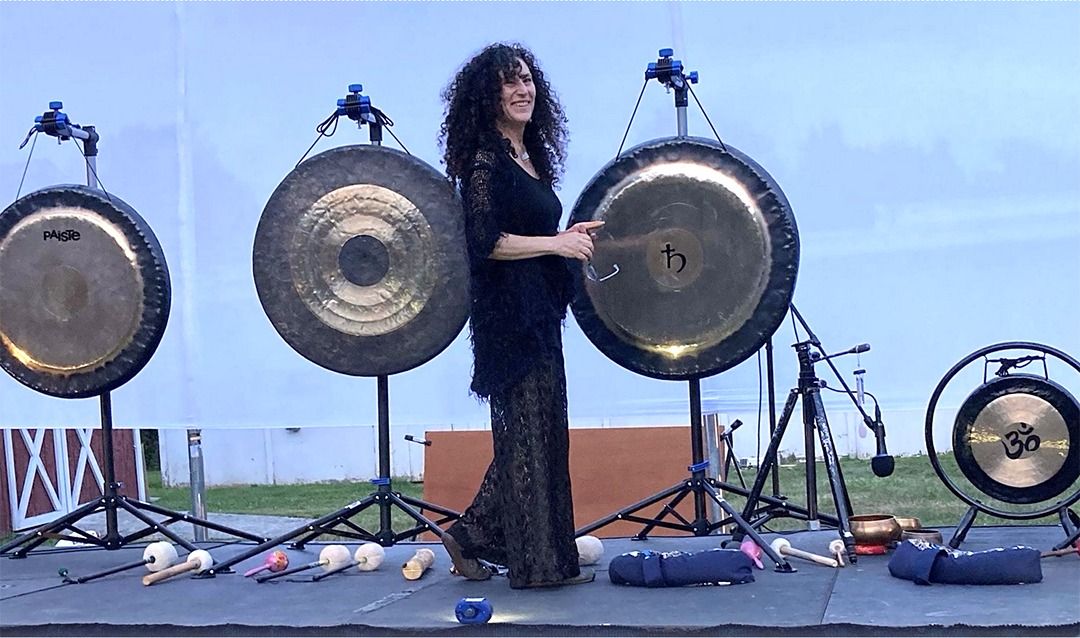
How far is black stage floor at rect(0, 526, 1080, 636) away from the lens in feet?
9.62

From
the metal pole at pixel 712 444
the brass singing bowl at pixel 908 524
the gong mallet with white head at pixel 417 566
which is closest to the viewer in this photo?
the gong mallet with white head at pixel 417 566

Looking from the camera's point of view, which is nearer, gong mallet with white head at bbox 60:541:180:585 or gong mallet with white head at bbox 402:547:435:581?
gong mallet with white head at bbox 402:547:435:581

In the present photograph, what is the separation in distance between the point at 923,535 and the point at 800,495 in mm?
3595

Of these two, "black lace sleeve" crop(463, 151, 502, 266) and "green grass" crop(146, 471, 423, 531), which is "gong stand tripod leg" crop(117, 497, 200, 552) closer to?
"black lace sleeve" crop(463, 151, 502, 266)

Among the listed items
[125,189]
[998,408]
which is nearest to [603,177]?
[998,408]

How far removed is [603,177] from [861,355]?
1.11 metres

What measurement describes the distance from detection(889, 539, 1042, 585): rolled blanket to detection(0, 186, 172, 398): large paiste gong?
253 cm

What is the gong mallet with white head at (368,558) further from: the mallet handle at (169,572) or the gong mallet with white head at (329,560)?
the mallet handle at (169,572)

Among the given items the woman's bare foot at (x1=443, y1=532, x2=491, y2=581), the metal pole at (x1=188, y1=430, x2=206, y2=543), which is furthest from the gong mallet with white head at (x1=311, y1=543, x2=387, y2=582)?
the metal pole at (x1=188, y1=430, x2=206, y2=543)

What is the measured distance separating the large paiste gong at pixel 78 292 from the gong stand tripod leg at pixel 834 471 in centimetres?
213

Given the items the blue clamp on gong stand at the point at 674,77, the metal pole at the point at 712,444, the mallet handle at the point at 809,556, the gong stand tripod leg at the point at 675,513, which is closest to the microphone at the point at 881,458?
the mallet handle at the point at 809,556

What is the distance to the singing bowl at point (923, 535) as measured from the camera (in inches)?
152

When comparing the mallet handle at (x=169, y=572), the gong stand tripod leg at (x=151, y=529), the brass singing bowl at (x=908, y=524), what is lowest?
the mallet handle at (x=169, y=572)

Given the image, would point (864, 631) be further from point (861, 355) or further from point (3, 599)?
point (3, 599)
